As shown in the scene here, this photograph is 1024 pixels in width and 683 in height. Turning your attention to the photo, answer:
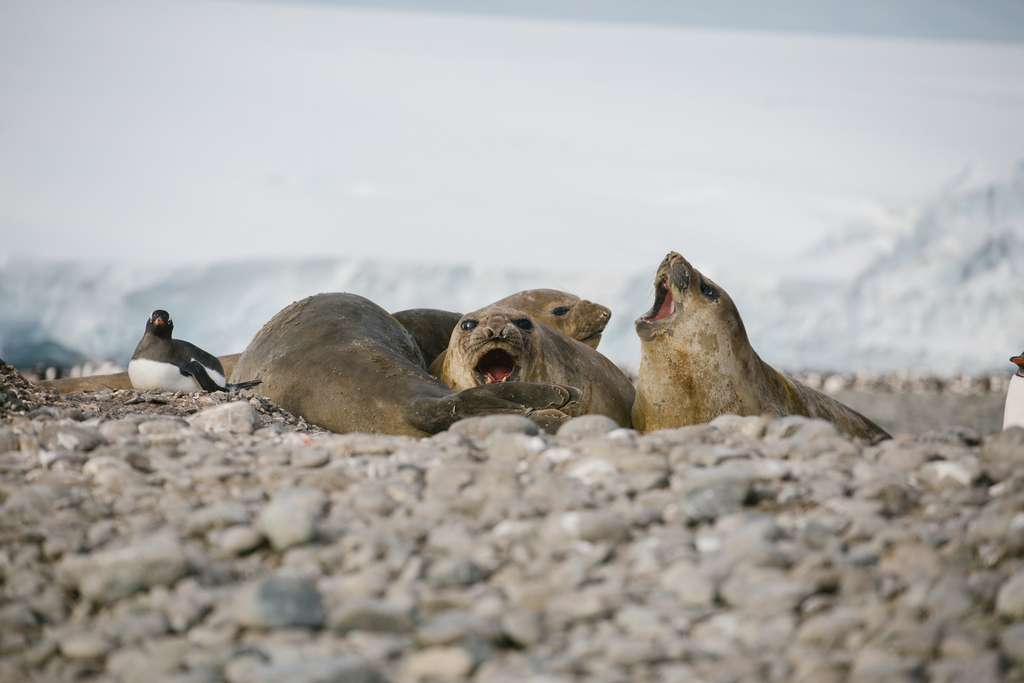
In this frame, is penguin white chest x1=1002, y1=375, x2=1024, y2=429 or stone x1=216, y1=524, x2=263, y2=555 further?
penguin white chest x1=1002, y1=375, x2=1024, y2=429

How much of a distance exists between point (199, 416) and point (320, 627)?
69.0 inches

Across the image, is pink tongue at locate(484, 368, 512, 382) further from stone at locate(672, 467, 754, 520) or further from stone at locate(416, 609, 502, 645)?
stone at locate(416, 609, 502, 645)

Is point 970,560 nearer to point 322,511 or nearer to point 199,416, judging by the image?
point 322,511

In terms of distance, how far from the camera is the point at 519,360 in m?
4.82

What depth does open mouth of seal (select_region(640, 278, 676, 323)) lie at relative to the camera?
4.69m

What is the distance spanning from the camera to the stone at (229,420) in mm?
3100

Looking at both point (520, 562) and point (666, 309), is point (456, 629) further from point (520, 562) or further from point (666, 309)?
point (666, 309)

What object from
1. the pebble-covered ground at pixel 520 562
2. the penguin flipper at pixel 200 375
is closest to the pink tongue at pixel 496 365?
the penguin flipper at pixel 200 375

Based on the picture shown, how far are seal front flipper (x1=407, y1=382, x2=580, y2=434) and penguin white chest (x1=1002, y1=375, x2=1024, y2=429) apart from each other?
248 cm

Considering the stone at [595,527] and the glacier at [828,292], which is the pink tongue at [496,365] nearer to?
the stone at [595,527]

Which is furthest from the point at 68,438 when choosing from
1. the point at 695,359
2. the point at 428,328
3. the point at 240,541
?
the point at 428,328

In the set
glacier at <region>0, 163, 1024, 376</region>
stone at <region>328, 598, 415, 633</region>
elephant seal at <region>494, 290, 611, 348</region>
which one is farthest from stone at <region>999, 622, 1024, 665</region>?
glacier at <region>0, 163, 1024, 376</region>

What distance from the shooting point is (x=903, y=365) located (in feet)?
58.2

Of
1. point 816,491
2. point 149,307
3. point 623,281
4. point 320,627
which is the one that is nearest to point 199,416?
point 320,627
